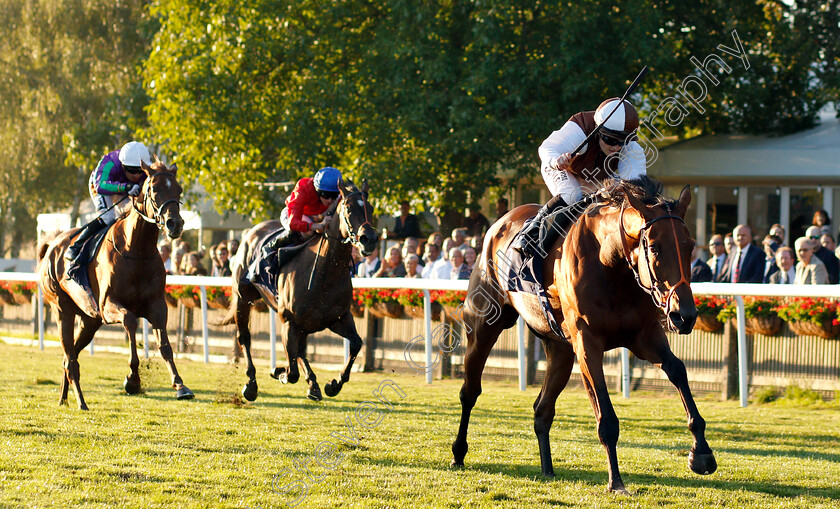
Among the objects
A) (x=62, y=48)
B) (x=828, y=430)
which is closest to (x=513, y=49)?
(x=828, y=430)

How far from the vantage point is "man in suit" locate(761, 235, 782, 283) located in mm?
9992

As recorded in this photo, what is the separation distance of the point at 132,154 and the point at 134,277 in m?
1.01

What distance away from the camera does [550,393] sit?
5.29 metres

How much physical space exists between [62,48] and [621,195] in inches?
966

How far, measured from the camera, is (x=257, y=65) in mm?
16625

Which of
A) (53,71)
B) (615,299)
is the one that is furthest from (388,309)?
(53,71)

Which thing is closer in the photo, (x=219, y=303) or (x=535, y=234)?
(x=535, y=234)

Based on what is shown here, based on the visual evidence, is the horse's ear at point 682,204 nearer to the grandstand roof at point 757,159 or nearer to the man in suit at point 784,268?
the man in suit at point 784,268

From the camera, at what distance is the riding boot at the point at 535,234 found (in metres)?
5.25

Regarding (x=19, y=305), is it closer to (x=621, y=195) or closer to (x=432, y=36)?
(x=432, y=36)

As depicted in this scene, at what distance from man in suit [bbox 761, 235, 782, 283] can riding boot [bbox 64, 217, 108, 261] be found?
6245mm

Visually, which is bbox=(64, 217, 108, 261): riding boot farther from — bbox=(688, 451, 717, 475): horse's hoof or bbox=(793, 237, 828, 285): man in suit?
bbox=(793, 237, 828, 285): man in suit

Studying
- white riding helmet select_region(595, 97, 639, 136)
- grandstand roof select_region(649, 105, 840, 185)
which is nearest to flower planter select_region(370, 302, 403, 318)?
white riding helmet select_region(595, 97, 639, 136)

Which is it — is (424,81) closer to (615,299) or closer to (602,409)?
(615,299)
